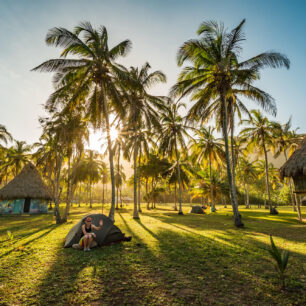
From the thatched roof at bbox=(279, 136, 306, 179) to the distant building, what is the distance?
2387 cm

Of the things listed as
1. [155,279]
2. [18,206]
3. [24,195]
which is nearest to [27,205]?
Answer: [18,206]

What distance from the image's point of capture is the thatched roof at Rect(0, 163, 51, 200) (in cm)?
2131

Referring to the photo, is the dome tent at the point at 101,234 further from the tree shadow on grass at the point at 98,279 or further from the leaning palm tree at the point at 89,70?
the leaning palm tree at the point at 89,70

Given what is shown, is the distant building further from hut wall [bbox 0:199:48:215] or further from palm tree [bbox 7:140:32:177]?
palm tree [bbox 7:140:32:177]

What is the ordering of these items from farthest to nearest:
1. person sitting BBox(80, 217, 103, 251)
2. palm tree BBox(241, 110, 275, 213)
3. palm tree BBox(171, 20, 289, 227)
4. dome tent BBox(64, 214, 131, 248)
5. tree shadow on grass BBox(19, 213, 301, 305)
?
palm tree BBox(241, 110, 275, 213) < palm tree BBox(171, 20, 289, 227) < dome tent BBox(64, 214, 131, 248) < person sitting BBox(80, 217, 103, 251) < tree shadow on grass BBox(19, 213, 301, 305)

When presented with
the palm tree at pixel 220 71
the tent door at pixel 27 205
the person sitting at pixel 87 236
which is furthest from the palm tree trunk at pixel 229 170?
the tent door at pixel 27 205

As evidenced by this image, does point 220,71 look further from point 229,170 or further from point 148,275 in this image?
point 148,275

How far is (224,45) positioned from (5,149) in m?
33.5

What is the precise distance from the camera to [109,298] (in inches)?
129

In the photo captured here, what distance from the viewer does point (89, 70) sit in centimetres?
1248

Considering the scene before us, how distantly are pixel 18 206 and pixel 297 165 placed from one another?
28.8 metres

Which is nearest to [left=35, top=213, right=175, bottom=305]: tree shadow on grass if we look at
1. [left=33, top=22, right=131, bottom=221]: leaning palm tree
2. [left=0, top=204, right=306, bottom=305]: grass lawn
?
[left=0, top=204, right=306, bottom=305]: grass lawn

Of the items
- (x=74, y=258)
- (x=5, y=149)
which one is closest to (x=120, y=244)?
(x=74, y=258)

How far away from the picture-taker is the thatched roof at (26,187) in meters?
21.3
